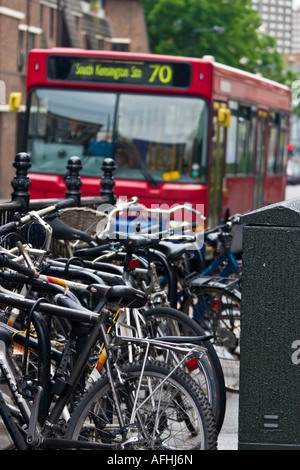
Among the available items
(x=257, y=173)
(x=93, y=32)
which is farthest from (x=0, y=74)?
(x=257, y=173)

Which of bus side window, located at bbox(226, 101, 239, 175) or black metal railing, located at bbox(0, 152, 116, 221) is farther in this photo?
bus side window, located at bbox(226, 101, 239, 175)

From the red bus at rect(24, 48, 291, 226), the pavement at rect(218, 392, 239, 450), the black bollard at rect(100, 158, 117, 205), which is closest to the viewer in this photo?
the pavement at rect(218, 392, 239, 450)

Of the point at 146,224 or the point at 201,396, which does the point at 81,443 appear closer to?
the point at 201,396

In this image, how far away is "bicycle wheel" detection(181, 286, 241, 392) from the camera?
267 inches

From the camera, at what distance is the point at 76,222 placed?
6641 mm

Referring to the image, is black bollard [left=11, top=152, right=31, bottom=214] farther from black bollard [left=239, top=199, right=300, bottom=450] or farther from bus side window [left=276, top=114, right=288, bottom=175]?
bus side window [left=276, top=114, right=288, bottom=175]

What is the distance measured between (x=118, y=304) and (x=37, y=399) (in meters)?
0.50

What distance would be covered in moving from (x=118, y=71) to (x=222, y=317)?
248 inches

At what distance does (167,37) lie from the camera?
5081 centimetres

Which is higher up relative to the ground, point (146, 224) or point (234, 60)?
point (234, 60)

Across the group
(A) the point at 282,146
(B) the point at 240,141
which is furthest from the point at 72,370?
(A) the point at 282,146

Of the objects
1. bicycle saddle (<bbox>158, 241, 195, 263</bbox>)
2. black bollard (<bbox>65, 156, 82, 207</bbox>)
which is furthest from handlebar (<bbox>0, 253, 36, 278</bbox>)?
black bollard (<bbox>65, 156, 82, 207</bbox>)

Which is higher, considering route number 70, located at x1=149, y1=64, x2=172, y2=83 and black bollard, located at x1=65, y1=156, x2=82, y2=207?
route number 70, located at x1=149, y1=64, x2=172, y2=83

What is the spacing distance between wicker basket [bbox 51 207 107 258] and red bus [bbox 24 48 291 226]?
5.53m
